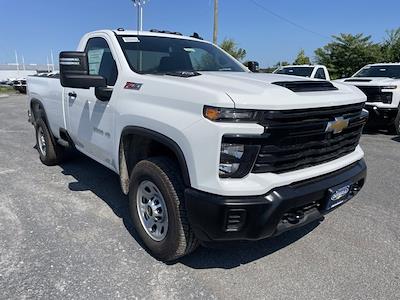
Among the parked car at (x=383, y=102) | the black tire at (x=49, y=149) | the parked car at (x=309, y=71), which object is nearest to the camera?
the black tire at (x=49, y=149)

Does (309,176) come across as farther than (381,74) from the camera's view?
No

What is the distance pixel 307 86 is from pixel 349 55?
29632mm

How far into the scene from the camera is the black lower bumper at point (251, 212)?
243 cm

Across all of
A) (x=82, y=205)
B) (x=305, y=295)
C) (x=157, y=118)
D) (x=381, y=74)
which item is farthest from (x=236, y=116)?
(x=381, y=74)

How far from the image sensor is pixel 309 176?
2.70 meters

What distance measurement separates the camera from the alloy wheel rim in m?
3.02

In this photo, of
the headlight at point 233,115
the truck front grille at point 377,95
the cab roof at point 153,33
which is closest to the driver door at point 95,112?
the cab roof at point 153,33

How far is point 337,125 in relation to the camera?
2811 millimetres

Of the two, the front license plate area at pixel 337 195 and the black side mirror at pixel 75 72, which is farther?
the black side mirror at pixel 75 72

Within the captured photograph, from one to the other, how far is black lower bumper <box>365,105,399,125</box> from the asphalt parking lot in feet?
15.0

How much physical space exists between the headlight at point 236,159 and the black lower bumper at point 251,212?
17 centimetres

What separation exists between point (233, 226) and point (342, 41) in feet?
102

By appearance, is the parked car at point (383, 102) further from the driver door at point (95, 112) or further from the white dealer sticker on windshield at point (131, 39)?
the driver door at point (95, 112)

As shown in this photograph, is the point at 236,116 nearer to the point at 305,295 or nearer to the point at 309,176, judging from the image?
the point at 309,176
